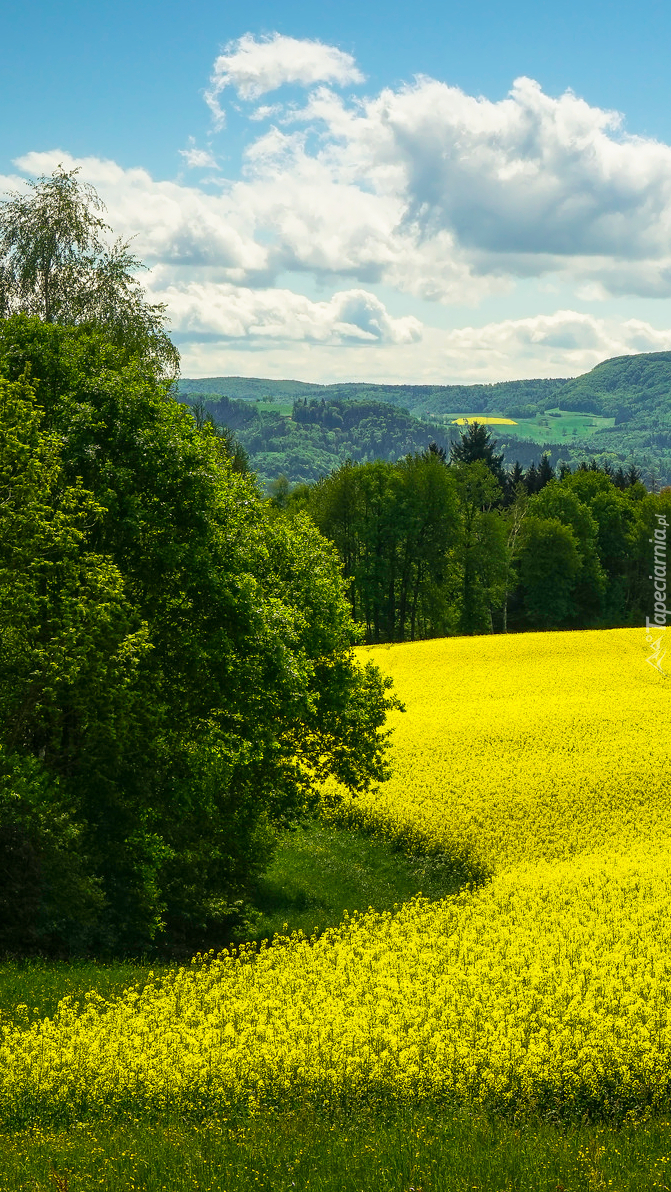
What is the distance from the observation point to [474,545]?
87.9 m

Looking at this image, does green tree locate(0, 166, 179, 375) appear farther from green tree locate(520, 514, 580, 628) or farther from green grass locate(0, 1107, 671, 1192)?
green tree locate(520, 514, 580, 628)

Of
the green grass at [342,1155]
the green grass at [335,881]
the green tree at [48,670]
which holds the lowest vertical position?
the green grass at [335,881]

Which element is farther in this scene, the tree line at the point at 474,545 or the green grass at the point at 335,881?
the tree line at the point at 474,545

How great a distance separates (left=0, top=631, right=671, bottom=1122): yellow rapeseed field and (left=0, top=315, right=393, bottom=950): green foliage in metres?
2.77

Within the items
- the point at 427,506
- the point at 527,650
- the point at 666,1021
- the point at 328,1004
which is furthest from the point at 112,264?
the point at 427,506

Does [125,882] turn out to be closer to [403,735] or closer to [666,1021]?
[666,1021]

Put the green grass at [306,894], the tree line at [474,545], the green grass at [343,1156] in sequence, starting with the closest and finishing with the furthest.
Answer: the green grass at [343,1156], the green grass at [306,894], the tree line at [474,545]

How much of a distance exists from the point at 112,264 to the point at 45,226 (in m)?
2.28

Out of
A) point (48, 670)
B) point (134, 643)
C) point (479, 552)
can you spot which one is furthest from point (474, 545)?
point (48, 670)

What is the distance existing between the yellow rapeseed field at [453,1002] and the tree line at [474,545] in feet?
140

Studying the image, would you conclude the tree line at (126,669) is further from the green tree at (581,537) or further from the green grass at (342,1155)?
the green tree at (581,537)

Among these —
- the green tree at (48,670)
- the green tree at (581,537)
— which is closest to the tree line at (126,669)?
the green tree at (48,670)

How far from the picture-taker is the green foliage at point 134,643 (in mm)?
17422

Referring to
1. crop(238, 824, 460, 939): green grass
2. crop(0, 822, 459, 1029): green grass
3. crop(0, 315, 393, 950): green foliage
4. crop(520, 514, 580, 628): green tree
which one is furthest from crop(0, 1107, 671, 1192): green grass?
crop(520, 514, 580, 628): green tree
